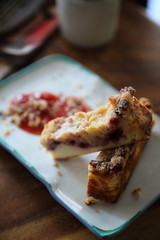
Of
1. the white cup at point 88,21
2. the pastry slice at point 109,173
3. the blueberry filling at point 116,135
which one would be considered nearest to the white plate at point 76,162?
the pastry slice at point 109,173

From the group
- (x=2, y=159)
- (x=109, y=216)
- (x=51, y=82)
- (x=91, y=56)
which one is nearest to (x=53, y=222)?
(x=109, y=216)

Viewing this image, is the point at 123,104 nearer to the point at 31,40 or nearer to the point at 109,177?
the point at 109,177

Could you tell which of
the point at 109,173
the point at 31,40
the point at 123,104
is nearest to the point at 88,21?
the point at 31,40

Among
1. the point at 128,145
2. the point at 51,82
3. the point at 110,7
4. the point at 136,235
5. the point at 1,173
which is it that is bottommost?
the point at 1,173

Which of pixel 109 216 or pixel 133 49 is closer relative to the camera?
pixel 109 216

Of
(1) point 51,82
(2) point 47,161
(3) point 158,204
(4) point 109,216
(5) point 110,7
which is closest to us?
(4) point 109,216

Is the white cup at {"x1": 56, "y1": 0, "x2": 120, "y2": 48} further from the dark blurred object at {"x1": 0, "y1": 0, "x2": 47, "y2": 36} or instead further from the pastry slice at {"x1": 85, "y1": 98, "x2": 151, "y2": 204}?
the pastry slice at {"x1": 85, "y1": 98, "x2": 151, "y2": 204}

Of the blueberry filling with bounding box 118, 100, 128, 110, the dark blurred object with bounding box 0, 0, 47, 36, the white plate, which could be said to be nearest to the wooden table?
the white plate

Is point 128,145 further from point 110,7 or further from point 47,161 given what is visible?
point 110,7
